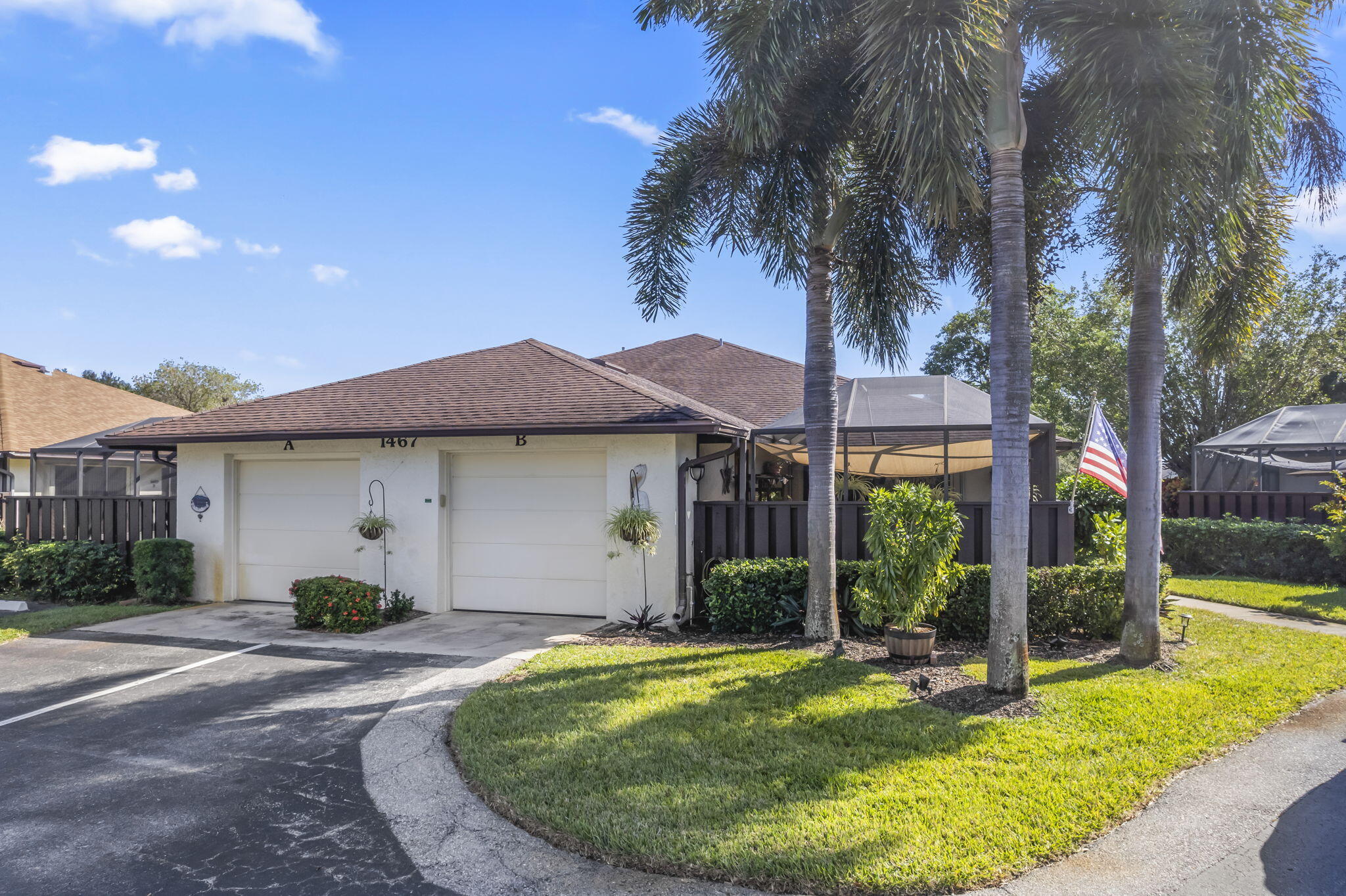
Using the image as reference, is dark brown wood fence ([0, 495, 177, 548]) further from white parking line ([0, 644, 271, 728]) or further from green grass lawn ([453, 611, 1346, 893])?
green grass lawn ([453, 611, 1346, 893])

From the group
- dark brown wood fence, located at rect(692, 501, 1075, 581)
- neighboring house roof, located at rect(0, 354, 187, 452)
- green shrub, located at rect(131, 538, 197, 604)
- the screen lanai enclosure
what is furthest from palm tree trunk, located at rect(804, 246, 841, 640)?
neighboring house roof, located at rect(0, 354, 187, 452)

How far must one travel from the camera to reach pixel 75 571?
1255 cm

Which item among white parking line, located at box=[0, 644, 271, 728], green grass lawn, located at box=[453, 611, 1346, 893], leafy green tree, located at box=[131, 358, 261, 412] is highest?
leafy green tree, located at box=[131, 358, 261, 412]

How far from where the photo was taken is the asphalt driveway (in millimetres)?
3777

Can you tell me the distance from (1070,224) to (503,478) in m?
8.66

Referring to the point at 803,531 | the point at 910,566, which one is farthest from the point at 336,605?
the point at 910,566

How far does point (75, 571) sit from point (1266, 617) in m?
18.9

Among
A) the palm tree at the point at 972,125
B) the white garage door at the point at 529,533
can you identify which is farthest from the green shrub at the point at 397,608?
the palm tree at the point at 972,125

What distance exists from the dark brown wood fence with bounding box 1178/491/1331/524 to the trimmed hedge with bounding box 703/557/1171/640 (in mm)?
8888

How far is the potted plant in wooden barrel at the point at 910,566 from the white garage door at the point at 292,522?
8.20m

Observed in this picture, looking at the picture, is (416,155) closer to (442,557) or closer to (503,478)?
(503,478)

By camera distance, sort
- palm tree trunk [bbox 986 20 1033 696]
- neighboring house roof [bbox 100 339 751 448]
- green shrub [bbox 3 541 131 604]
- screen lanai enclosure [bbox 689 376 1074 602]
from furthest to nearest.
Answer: green shrub [bbox 3 541 131 604], neighboring house roof [bbox 100 339 751 448], screen lanai enclosure [bbox 689 376 1074 602], palm tree trunk [bbox 986 20 1033 696]

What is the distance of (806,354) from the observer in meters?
8.84

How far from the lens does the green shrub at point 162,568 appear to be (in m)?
12.0
